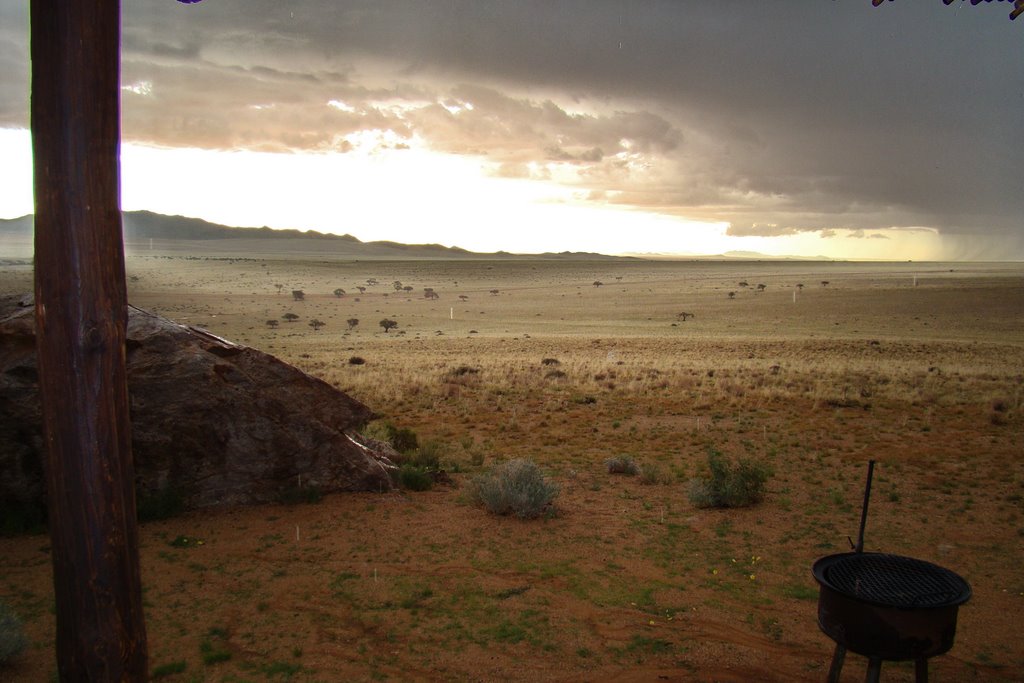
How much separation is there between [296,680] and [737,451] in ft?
31.2

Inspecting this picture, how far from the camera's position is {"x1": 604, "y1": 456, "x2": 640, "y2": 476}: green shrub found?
11.3m

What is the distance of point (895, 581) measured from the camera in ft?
15.5

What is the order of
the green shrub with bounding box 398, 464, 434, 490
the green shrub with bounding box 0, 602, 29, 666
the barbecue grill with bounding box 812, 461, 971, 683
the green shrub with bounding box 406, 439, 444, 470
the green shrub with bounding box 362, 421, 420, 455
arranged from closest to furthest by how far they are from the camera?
the barbecue grill with bounding box 812, 461, 971, 683
the green shrub with bounding box 0, 602, 29, 666
the green shrub with bounding box 398, 464, 434, 490
the green shrub with bounding box 406, 439, 444, 470
the green shrub with bounding box 362, 421, 420, 455

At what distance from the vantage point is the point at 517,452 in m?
12.7

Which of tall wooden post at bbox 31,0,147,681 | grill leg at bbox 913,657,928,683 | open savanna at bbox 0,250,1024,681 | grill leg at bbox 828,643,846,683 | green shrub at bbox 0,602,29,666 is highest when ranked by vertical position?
tall wooden post at bbox 31,0,147,681

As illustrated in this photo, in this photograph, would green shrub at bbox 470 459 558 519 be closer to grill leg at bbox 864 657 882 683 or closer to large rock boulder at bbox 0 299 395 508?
large rock boulder at bbox 0 299 395 508

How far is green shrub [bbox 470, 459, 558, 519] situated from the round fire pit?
4457 millimetres

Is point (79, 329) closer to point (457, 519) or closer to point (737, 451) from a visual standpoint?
point (457, 519)

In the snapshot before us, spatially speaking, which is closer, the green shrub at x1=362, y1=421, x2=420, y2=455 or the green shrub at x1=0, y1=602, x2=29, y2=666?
the green shrub at x1=0, y1=602, x2=29, y2=666

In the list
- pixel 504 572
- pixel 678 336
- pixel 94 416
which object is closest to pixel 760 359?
pixel 678 336

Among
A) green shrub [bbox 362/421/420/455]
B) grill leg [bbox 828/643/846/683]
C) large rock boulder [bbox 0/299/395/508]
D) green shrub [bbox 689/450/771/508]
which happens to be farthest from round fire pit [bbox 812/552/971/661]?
green shrub [bbox 362/421/420/455]

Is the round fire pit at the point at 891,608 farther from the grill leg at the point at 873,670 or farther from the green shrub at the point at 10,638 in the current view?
the green shrub at the point at 10,638

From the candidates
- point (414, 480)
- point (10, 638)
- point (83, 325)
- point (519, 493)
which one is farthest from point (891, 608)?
point (414, 480)

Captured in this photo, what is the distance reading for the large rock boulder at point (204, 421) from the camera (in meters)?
7.94
